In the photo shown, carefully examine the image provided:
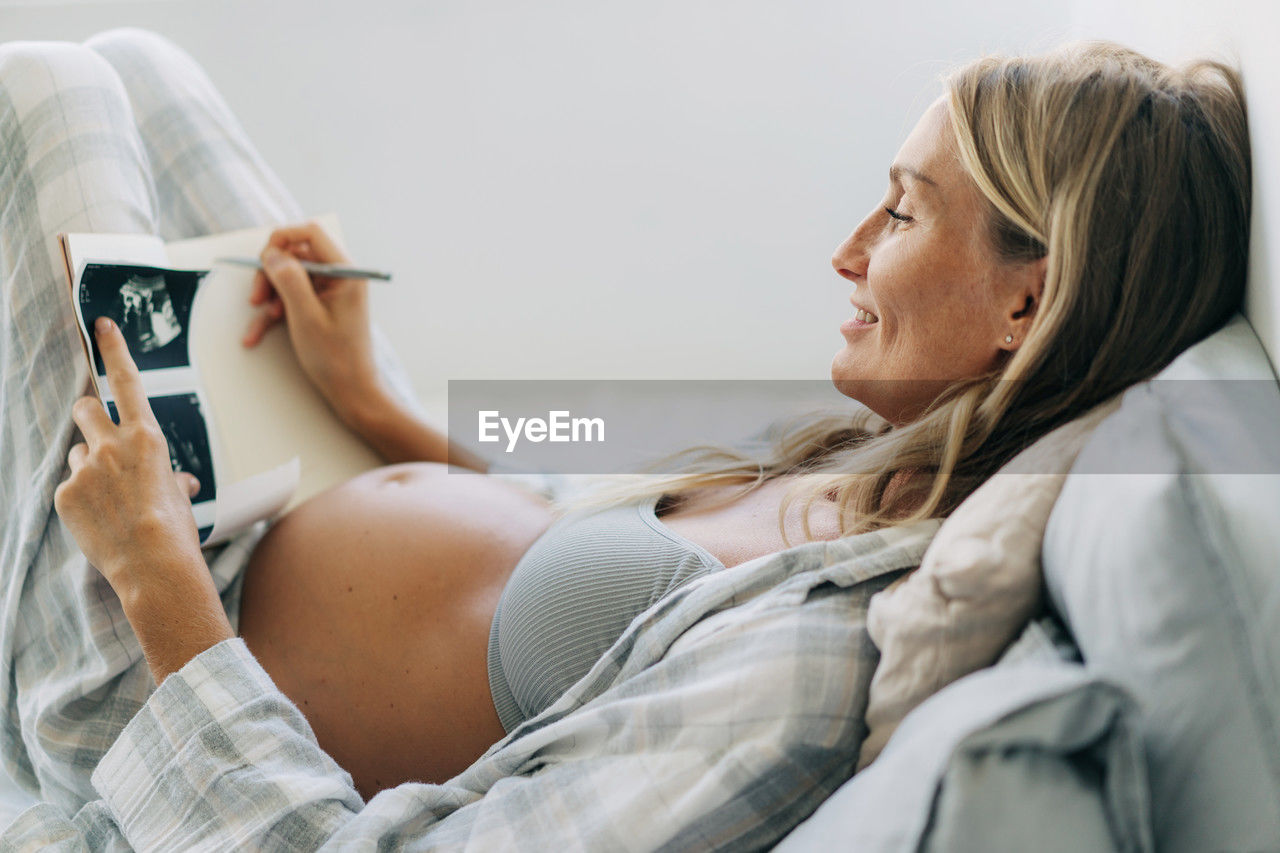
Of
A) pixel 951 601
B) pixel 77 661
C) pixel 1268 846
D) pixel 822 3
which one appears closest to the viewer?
pixel 1268 846

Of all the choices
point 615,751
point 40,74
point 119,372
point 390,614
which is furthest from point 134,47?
point 615,751

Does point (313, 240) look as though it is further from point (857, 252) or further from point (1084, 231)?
point (1084, 231)

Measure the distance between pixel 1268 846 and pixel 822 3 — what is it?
170 centimetres

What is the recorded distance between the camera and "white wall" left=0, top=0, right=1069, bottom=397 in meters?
1.84

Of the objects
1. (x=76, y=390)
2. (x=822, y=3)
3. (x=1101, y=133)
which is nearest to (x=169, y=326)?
(x=76, y=390)

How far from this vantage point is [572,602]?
792 millimetres

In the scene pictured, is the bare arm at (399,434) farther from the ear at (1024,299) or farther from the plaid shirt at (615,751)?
the ear at (1024,299)

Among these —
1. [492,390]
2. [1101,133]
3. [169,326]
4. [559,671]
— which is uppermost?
[1101,133]

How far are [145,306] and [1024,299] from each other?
0.78 m

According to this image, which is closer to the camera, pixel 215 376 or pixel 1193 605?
pixel 1193 605

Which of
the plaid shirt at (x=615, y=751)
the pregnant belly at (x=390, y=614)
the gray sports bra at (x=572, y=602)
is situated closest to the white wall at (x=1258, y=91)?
the plaid shirt at (x=615, y=751)

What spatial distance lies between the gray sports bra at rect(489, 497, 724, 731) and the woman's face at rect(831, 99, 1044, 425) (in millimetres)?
228

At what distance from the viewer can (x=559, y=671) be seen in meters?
0.77

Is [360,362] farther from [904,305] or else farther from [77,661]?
[904,305]
